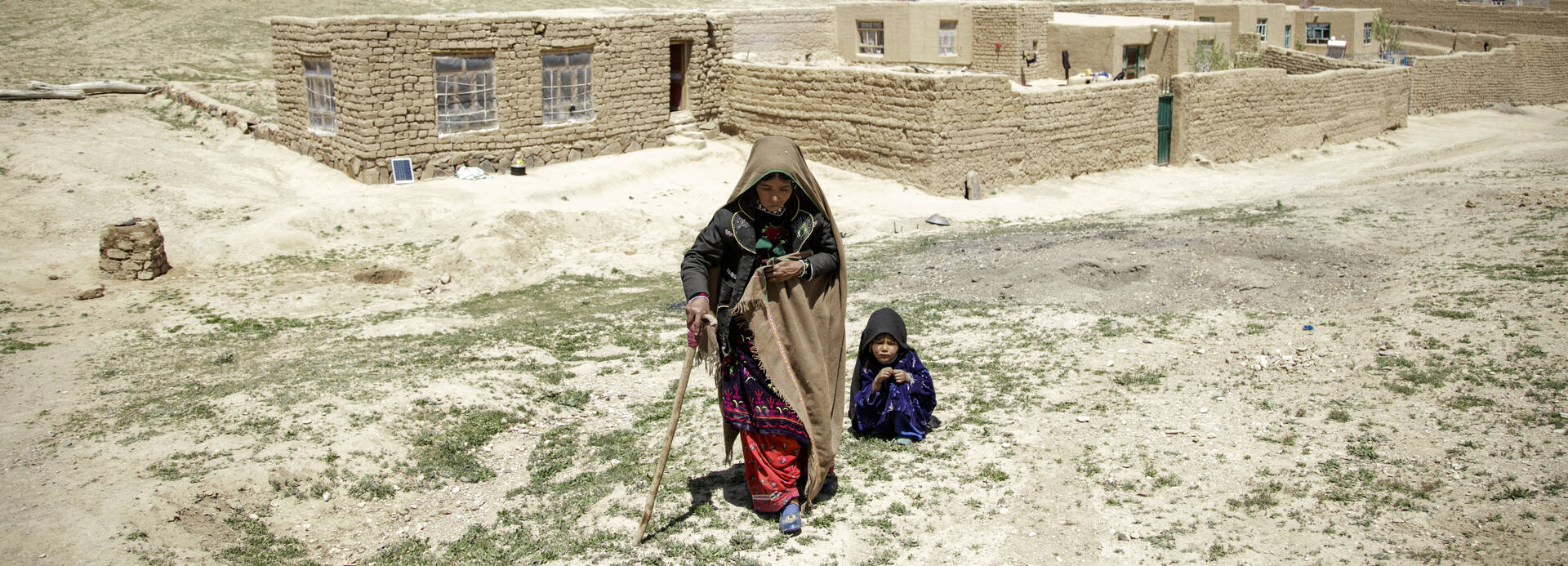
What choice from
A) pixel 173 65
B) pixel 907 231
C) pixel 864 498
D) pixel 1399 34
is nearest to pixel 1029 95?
pixel 907 231

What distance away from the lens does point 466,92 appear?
15641mm

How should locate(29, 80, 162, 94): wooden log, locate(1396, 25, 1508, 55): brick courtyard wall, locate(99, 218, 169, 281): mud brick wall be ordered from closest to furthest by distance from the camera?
locate(99, 218, 169, 281): mud brick wall, locate(29, 80, 162, 94): wooden log, locate(1396, 25, 1508, 55): brick courtyard wall

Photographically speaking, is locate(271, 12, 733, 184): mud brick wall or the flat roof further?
the flat roof

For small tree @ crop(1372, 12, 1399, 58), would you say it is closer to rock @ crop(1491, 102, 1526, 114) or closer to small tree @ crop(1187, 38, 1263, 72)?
rock @ crop(1491, 102, 1526, 114)

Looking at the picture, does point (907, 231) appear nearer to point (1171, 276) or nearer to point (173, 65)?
point (1171, 276)

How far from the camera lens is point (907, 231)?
13648 mm

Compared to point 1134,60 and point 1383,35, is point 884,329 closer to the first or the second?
point 1134,60

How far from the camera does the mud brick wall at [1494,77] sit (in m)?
23.7

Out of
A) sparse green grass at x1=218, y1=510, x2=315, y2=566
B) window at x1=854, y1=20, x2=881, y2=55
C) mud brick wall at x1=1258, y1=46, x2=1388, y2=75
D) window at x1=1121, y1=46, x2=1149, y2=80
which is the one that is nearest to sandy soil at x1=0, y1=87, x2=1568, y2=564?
sparse green grass at x1=218, y1=510, x2=315, y2=566

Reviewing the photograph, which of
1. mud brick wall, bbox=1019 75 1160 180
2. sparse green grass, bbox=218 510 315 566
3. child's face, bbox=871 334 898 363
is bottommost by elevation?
sparse green grass, bbox=218 510 315 566

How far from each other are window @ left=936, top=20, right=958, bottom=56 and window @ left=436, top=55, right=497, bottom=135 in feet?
38.4

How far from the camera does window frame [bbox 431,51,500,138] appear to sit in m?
15.4

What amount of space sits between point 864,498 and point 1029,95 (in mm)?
11554

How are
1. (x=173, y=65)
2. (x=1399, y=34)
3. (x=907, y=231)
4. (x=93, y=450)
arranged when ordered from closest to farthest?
(x=93, y=450) → (x=907, y=231) → (x=173, y=65) → (x=1399, y=34)
